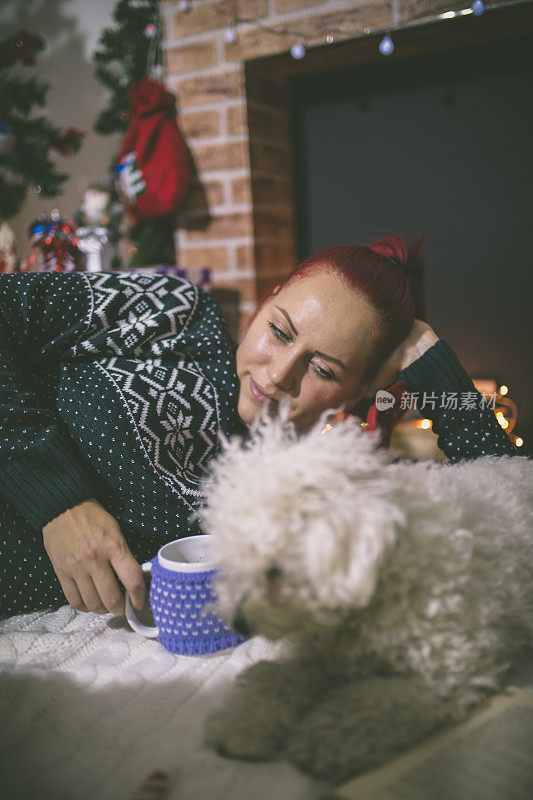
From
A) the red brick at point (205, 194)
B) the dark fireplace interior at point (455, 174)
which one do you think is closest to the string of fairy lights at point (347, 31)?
the dark fireplace interior at point (455, 174)

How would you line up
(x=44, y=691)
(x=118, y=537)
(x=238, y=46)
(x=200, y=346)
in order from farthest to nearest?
(x=238, y=46)
(x=200, y=346)
(x=118, y=537)
(x=44, y=691)

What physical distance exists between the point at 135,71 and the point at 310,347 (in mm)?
1325

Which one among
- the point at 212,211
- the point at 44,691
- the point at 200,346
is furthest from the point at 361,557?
the point at 212,211

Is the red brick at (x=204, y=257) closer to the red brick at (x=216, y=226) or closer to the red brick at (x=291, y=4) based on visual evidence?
the red brick at (x=216, y=226)

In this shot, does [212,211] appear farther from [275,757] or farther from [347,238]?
[275,757]

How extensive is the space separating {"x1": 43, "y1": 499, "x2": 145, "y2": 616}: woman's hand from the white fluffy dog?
21 centimetres

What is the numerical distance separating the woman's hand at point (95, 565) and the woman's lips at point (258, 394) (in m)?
0.30

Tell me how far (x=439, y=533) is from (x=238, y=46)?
4.89ft

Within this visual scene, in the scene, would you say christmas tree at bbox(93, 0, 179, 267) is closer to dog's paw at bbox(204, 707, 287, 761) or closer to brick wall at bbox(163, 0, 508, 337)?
brick wall at bbox(163, 0, 508, 337)

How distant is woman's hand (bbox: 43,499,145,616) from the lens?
0.69 metres

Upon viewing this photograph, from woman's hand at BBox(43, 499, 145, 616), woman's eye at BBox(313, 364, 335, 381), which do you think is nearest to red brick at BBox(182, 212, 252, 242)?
woman's eye at BBox(313, 364, 335, 381)

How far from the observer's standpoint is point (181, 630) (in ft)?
2.02

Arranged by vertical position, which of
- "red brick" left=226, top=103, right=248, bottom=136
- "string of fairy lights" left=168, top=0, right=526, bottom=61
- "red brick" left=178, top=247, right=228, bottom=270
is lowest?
"red brick" left=178, top=247, right=228, bottom=270

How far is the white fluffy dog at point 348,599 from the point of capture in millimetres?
450
